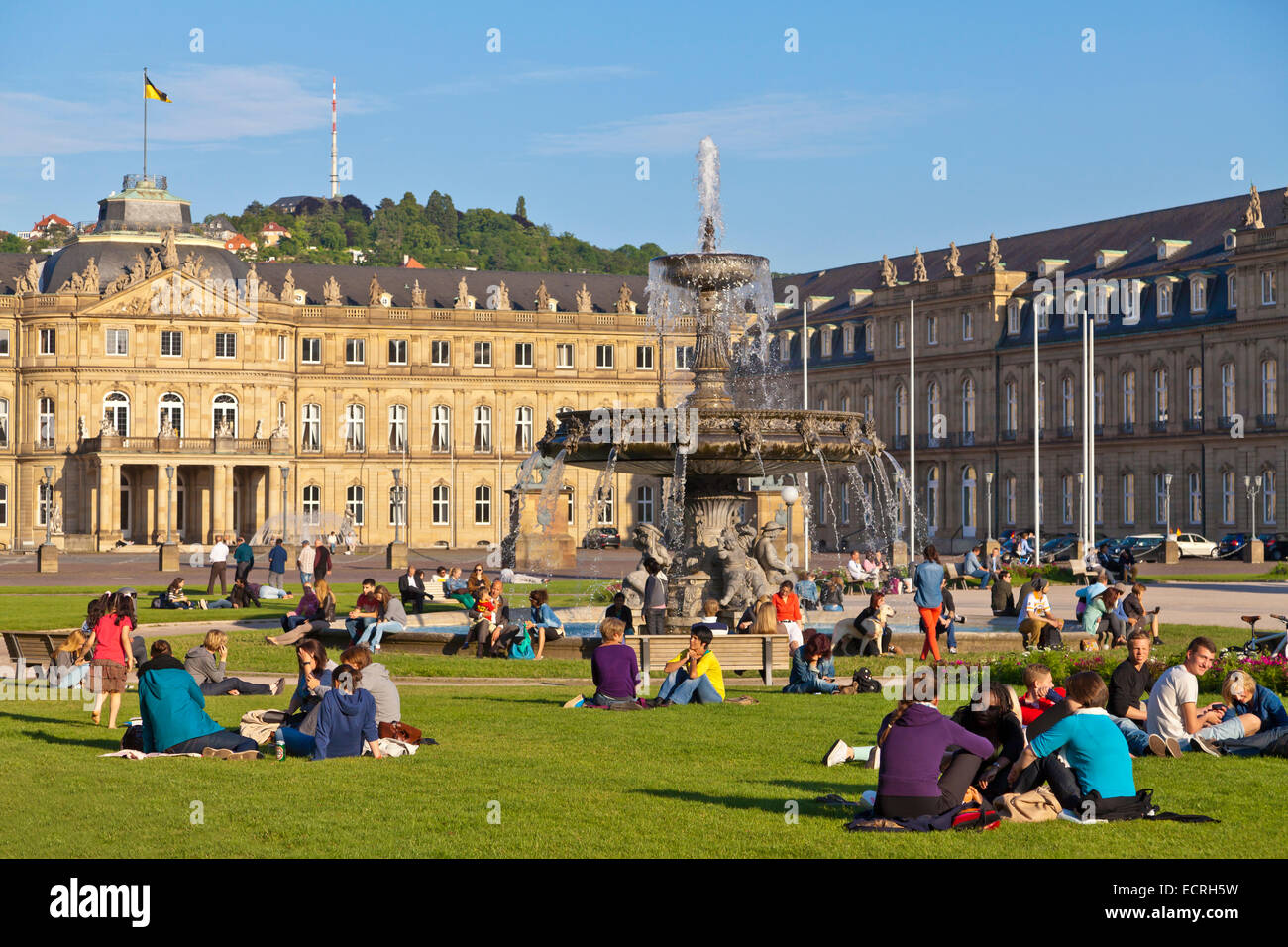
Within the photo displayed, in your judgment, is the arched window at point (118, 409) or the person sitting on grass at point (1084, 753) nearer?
the person sitting on grass at point (1084, 753)

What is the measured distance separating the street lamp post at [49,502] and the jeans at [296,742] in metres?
76.4

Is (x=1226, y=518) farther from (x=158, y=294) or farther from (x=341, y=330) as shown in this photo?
(x=158, y=294)

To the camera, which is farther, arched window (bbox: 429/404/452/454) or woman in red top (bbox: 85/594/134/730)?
arched window (bbox: 429/404/452/454)

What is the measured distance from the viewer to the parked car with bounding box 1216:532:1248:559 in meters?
A: 71.1

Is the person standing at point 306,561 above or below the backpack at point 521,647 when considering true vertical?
above

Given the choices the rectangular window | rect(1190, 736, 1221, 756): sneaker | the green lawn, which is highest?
the rectangular window

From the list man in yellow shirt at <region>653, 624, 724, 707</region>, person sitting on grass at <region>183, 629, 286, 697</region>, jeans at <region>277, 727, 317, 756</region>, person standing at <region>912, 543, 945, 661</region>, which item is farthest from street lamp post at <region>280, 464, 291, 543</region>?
jeans at <region>277, 727, 317, 756</region>

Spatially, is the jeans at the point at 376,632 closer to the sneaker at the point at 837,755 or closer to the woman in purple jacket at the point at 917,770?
the sneaker at the point at 837,755

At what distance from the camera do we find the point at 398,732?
54.7 ft

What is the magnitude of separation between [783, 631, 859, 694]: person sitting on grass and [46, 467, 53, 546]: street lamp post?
239 feet

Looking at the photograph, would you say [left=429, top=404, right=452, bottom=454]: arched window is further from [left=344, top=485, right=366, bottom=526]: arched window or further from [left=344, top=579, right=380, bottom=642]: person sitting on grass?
[left=344, top=579, right=380, bottom=642]: person sitting on grass

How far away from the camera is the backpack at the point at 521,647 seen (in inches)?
1040

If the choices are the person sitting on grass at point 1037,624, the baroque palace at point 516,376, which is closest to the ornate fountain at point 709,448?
the person sitting on grass at point 1037,624
